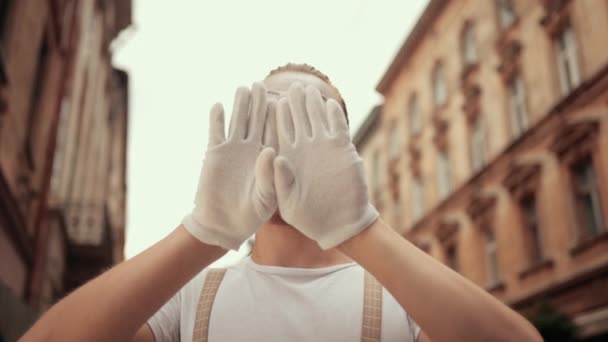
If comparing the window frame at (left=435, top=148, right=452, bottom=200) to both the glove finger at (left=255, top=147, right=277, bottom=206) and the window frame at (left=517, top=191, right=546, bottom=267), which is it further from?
the glove finger at (left=255, top=147, right=277, bottom=206)

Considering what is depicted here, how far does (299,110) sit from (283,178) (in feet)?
0.70

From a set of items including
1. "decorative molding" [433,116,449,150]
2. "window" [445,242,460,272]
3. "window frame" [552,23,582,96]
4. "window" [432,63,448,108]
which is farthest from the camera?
"window" [432,63,448,108]

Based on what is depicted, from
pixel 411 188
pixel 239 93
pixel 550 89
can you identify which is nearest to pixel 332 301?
pixel 239 93

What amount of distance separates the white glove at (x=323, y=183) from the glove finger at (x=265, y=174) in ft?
0.07

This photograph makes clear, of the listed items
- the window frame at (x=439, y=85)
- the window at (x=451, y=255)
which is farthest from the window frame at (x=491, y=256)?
the window frame at (x=439, y=85)

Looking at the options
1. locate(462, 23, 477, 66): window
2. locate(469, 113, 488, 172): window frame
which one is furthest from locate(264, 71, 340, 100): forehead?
locate(462, 23, 477, 66): window

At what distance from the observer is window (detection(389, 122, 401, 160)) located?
25.0m

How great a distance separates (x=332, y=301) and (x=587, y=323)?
11.6 metres

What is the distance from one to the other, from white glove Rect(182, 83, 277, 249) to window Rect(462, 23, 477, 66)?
1799 centimetres

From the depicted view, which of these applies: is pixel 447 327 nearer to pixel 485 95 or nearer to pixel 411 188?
pixel 485 95

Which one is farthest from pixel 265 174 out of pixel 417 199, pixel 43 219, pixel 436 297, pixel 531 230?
pixel 417 199

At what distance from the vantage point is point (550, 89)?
14172 millimetres

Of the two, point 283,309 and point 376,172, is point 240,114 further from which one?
point 376,172

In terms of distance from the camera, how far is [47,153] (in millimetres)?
9711
